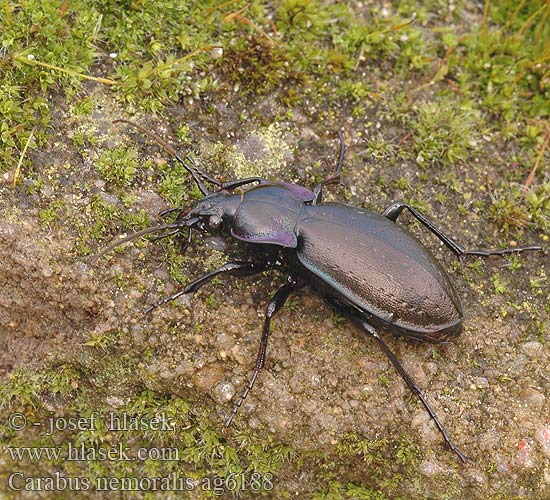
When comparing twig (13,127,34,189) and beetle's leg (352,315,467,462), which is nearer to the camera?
beetle's leg (352,315,467,462)

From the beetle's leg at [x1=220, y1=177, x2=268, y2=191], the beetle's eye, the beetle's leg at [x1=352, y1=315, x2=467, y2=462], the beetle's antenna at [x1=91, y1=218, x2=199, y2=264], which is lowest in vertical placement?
the beetle's leg at [x1=352, y1=315, x2=467, y2=462]

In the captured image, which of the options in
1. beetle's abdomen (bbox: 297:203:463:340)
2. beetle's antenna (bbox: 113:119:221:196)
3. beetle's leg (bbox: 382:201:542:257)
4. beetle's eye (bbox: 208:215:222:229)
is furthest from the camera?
beetle's leg (bbox: 382:201:542:257)

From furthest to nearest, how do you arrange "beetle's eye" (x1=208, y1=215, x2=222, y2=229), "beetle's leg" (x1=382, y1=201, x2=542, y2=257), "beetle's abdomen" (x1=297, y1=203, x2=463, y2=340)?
"beetle's leg" (x1=382, y1=201, x2=542, y2=257) → "beetle's eye" (x1=208, y1=215, x2=222, y2=229) → "beetle's abdomen" (x1=297, y1=203, x2=463, y2=340)

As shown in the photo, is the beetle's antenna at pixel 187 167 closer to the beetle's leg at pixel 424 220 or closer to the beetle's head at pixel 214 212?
the beetle's head at pixel 214 212

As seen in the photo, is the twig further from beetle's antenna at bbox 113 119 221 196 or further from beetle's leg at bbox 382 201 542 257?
beetle's leg at bbox 382 201 542 257

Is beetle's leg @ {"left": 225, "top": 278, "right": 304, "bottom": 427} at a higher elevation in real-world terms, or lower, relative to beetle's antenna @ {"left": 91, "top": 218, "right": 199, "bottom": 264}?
lower

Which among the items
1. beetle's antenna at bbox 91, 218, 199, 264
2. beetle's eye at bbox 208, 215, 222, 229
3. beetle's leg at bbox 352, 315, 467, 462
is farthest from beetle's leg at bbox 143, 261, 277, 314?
beetle's leg at bbox 352, 315, 467, 462

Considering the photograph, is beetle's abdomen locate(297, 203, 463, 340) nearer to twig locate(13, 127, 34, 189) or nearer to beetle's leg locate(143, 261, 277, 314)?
beetle's leg locate(143, 261, 277, 314)

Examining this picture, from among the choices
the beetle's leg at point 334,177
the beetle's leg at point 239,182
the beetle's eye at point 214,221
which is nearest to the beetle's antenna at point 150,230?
the beetle's eye at point 214,221
